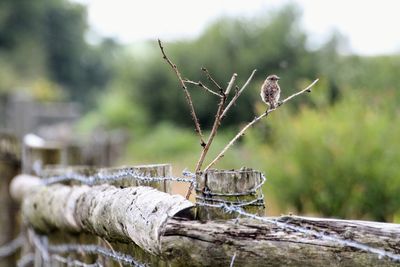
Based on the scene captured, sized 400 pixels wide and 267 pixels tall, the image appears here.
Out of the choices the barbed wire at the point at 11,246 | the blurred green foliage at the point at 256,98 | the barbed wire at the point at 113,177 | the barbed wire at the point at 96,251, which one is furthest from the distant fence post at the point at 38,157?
the blurred green foliage at the point at 256,98

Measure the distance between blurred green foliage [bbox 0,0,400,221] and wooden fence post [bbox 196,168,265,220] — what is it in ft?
3.95

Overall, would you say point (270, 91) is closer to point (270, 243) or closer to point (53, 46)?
point (270, 243)

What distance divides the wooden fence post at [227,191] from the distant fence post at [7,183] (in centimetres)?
416

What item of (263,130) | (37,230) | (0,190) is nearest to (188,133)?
(263,130)

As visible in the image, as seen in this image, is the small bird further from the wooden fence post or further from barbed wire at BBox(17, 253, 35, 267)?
barbed wire at BBox(17, 253, 35, 267)

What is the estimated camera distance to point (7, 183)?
637cm

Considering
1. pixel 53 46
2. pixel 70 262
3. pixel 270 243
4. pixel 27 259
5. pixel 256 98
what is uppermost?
pixel 53 46

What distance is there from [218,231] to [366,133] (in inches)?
266

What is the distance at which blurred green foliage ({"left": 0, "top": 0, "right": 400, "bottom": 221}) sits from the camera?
870 centimetres

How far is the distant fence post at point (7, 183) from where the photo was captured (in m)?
6.23

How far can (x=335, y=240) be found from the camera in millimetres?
2096

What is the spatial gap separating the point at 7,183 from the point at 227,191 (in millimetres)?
4371

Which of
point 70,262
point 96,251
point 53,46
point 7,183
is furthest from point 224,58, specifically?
point 53,46

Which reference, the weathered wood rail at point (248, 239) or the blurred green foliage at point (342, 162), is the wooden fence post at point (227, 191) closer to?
the weathered wood rail at point (248, 239)
